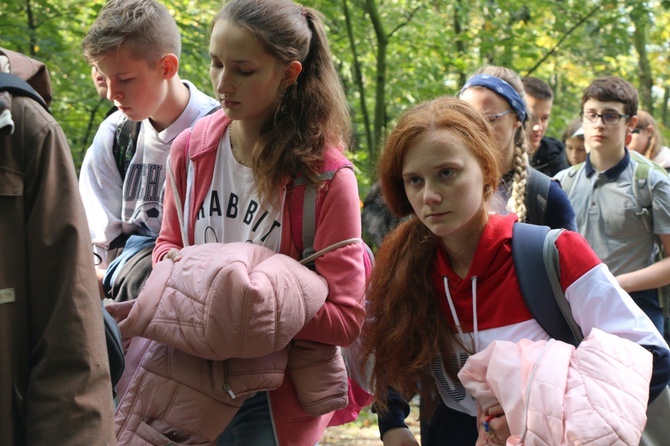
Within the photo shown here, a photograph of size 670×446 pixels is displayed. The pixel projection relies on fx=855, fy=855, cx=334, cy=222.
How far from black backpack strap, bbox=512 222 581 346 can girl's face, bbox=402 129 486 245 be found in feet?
0.83

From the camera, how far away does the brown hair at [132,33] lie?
3584 mm

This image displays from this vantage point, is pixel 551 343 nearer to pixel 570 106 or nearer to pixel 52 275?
pixel 52 275

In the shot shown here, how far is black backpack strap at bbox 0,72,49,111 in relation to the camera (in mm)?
2111

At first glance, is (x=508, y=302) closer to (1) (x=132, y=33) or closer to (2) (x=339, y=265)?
(2) (x=339, y=265)

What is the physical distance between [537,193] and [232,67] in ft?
5.30

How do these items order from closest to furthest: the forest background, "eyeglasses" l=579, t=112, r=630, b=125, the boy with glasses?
the boy with glasses < "eyeglasses" l=579, t=112, r=630, b=125 < the forest background

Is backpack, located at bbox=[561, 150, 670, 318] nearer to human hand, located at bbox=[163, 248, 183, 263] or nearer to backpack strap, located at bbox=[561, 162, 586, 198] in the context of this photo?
backpack strap, located at bbox=[561, 162, 586, 198]

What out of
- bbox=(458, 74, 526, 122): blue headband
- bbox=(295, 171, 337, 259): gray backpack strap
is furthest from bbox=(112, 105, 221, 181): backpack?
bbox=(458, 74, 526, 122): blue headband

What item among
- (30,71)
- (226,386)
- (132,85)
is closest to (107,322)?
(226,386)

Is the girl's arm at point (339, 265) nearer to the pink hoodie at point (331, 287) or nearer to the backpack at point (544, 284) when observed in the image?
the pink hoodie at point (331, 287)

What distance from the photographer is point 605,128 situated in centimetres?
575

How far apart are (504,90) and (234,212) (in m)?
1.75

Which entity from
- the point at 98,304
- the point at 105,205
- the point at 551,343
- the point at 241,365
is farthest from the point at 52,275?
Result: the point at 105,205

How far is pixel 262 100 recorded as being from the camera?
10.2ft
